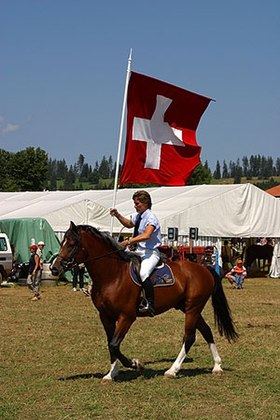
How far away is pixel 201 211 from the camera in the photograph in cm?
3406

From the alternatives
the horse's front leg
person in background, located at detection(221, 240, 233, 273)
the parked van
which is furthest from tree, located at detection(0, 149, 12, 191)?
the horse's front leg

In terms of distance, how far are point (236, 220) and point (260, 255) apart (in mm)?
3326

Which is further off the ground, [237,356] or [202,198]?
[202,198]

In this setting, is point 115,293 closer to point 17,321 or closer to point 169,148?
point 169,148

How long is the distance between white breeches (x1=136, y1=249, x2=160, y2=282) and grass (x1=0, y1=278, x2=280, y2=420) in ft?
4.33

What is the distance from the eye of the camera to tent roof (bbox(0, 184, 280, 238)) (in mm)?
32781

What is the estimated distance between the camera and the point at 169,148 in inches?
571

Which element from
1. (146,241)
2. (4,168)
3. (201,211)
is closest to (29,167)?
(4,168)

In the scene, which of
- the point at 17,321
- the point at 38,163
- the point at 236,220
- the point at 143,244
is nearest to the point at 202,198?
the point at 236,220

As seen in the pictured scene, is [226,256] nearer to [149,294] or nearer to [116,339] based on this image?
[149,294]

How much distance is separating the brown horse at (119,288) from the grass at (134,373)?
43cm

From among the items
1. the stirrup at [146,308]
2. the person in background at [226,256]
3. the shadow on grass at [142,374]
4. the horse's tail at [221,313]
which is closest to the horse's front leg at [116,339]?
the shadow on grass at [142,374]

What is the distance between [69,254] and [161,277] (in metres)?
1.24

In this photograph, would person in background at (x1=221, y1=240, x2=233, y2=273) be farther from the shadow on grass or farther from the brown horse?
the brown horse
